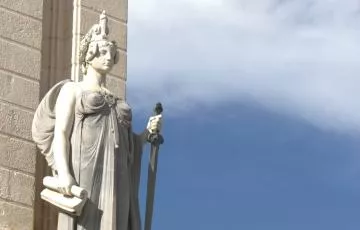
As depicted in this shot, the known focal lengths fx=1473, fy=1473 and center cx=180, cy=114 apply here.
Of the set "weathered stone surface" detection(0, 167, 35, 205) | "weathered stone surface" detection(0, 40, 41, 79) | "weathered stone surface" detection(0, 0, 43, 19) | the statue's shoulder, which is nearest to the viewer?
the statue's shoulder

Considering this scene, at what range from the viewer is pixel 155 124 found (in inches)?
589

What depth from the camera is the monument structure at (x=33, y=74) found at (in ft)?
49.0

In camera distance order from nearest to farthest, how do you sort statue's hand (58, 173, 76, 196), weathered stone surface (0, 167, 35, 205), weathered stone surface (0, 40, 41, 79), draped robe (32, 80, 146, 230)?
statue's hand (58, 173, 76, 196) → draped robe (32, 80, 146, 230) → weathered stone surface (0, 167, 35, 205) → weathered stone surface (0, 40, 41, 79)

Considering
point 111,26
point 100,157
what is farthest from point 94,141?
point 111,26

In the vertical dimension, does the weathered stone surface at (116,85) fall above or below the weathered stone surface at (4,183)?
above

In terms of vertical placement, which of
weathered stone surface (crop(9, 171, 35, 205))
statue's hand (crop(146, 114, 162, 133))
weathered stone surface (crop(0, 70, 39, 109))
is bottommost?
weathered stone surface (crop(9, 171, 35, 205))

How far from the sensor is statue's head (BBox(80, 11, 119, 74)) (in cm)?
1481

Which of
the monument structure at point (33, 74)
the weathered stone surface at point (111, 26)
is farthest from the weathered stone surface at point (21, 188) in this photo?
the weathered stone surface at point (111, 26)

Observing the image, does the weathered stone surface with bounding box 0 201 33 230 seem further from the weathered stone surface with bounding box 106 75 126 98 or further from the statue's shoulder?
the weathered stone surface with bounding box 106 75 126 98

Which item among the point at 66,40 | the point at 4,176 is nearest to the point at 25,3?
the point at 66,40

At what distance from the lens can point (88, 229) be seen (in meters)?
14.2

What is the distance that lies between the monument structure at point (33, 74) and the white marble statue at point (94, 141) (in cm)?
9

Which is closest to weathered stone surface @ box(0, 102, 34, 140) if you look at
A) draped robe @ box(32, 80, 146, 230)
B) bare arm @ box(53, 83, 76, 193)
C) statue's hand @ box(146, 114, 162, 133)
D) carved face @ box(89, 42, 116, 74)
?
draped robe @ box(32, 80, 146, 230)

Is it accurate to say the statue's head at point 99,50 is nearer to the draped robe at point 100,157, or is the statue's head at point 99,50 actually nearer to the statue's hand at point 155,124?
the draped robe at point 100,157
